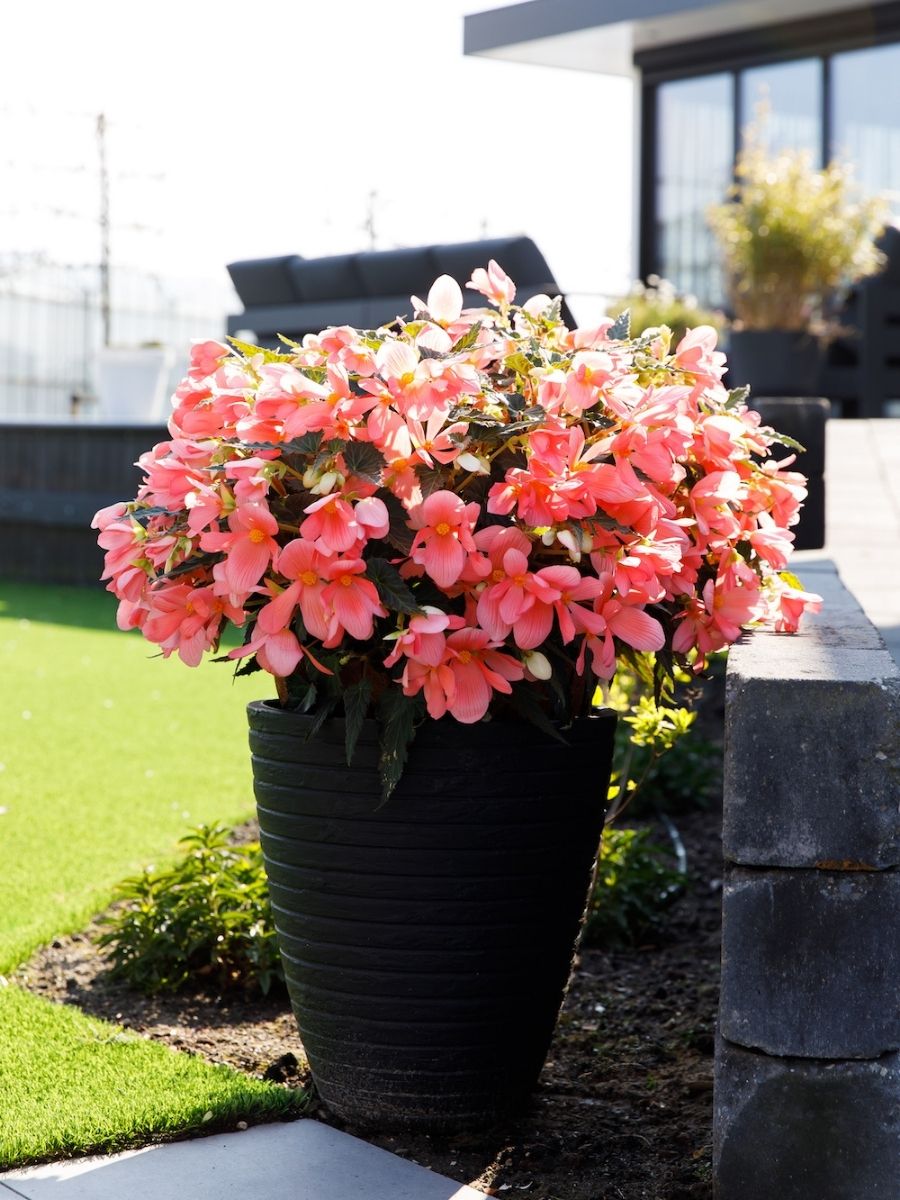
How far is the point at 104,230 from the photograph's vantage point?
16.5m

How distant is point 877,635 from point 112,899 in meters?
1.88

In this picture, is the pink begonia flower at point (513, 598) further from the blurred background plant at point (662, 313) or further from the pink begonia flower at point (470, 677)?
the blurred background plant at point (662, 313)

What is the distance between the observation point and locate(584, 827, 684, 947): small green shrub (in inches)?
120

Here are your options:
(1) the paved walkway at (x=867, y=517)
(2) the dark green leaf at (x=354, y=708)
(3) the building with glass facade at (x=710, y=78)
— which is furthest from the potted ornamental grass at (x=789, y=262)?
(2) the dark green leaf at (x=354, y=708)

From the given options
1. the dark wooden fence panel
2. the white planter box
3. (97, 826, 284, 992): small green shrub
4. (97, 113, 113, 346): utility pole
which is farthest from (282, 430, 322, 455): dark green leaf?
(97, 113, 113, 346): utility pole

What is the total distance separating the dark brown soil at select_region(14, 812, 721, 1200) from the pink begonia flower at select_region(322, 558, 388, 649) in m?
0.77

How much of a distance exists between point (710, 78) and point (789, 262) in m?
5.46

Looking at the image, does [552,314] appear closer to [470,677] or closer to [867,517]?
[470,677]

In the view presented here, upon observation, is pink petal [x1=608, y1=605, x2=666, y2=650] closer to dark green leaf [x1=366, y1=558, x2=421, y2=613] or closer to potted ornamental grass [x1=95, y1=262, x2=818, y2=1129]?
potted ornamental grass [x1=95, y1=262, x2=818, y2=1129]

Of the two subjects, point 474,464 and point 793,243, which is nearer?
point 474,464

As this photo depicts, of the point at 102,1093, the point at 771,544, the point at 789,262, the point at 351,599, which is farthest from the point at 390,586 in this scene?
the point at 789,262

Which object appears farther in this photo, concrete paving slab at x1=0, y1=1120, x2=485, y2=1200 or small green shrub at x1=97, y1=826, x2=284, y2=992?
small green shrub at x1=97, y1=826, x2=284, y2=992

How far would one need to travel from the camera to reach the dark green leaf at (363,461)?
5.79 ft

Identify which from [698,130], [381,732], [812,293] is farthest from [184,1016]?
[698,130]
